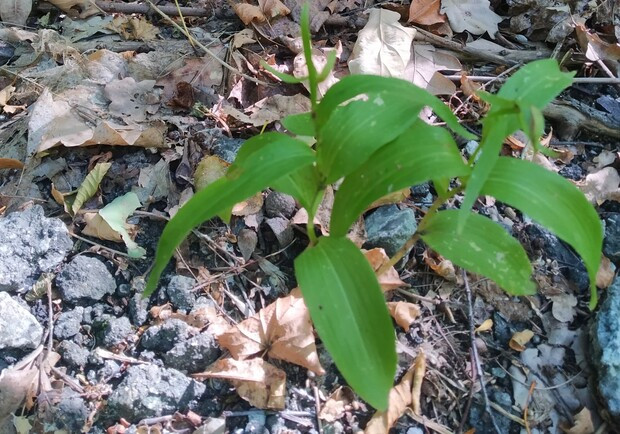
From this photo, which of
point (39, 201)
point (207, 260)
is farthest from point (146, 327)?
point (39, 201)

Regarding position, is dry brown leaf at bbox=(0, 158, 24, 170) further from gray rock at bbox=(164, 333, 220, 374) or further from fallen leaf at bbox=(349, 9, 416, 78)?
fallen leaf at bbox=(349, 9, 416, 78)

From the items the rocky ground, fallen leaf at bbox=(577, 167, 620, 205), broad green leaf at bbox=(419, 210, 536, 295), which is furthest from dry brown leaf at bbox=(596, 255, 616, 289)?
broad green leaf at bbox=(419, 210, 536, 295)

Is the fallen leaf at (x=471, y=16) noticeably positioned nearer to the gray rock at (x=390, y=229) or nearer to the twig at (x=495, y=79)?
the twig at (x=495, y=79)

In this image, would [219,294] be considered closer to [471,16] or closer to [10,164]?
[10,164]

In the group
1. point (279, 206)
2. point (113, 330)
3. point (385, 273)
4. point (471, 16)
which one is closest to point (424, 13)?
point (471, 16)

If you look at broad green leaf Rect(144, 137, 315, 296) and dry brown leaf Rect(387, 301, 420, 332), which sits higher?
broad green leaf Rect(144, 137, 315, 296)

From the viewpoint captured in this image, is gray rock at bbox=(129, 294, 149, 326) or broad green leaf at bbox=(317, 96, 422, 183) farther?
gray rock at bbox=(129, 294, 149, 326)
